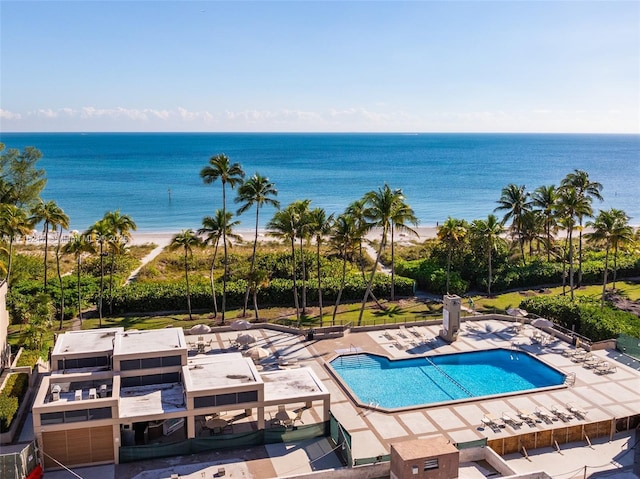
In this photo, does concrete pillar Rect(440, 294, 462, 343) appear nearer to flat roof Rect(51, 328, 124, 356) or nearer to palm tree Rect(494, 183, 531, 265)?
palm tree Rect(494, 183, 531, 265)

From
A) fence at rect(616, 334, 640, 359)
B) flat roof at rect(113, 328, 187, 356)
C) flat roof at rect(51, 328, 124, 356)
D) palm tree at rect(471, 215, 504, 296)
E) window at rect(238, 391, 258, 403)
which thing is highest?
palm tree at rect(471, 215, 504, 296)

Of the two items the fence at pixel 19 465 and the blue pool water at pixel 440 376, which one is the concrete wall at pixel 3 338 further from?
the blue pool water at pixel 440 376

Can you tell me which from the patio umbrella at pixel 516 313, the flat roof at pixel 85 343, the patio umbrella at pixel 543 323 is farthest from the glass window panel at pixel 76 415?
the patio umbrella at pixel 516 313

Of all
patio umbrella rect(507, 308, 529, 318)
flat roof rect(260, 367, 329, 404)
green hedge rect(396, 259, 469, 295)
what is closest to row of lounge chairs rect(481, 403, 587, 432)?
flat roof rect(260, 367, 329, 404)

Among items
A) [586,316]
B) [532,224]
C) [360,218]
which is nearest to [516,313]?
[586,316]

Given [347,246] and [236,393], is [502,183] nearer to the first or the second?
[347,246]

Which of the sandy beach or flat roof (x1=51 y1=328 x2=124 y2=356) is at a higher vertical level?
flat roof (x1=51 y1=328 x2=124 y2=356)
